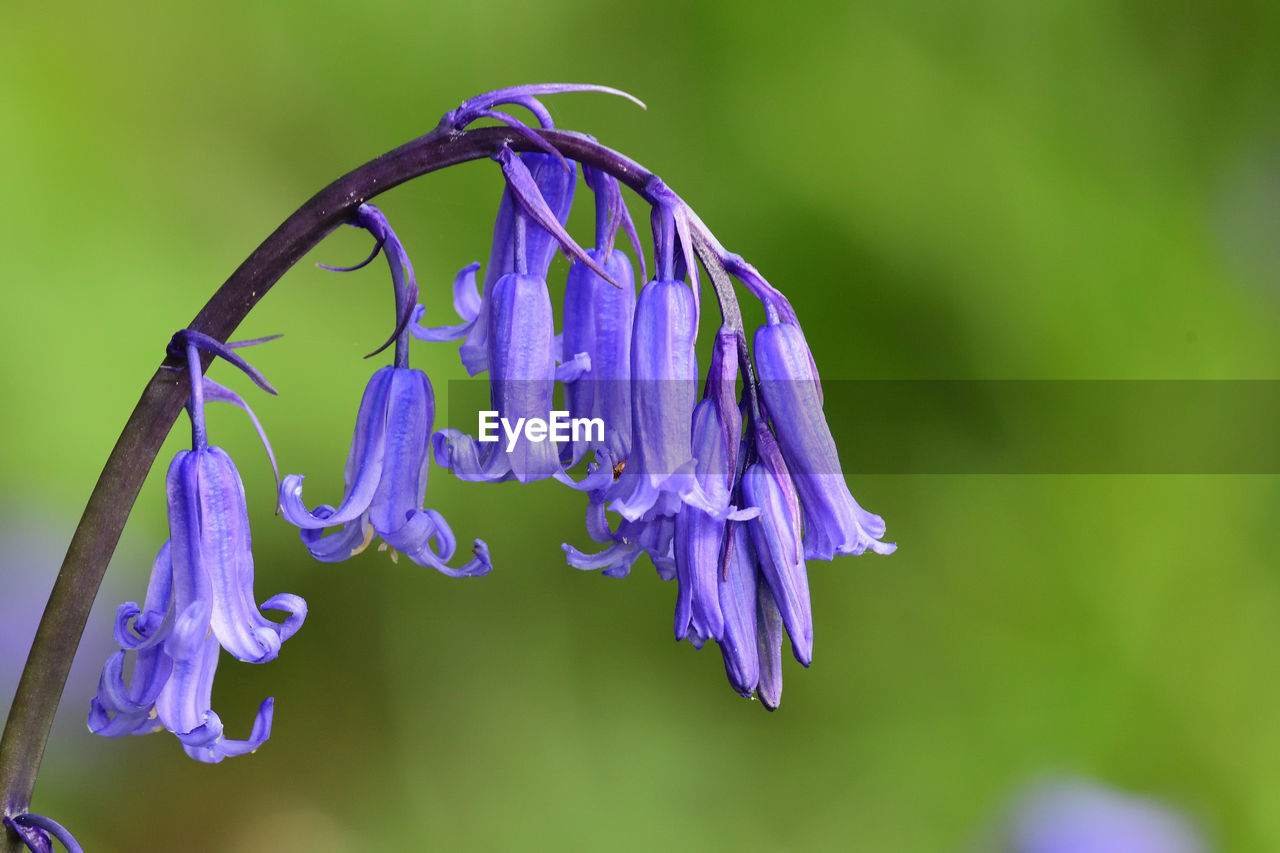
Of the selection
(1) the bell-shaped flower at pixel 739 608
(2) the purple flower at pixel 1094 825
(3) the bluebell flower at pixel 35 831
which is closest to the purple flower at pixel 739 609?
(1) the bell-shaped flower at pixel 739 608

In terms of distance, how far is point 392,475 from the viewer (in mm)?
465

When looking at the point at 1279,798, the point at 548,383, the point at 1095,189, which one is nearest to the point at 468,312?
the point at 548,383

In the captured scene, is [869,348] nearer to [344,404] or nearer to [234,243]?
[344,404]

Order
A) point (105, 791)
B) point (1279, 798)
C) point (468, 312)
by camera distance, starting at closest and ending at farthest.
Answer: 1. point (468, 312)
2. point (105, 791)
3. point (1279, 798)

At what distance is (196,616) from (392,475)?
0.34ft

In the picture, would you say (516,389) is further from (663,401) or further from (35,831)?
(35,831)

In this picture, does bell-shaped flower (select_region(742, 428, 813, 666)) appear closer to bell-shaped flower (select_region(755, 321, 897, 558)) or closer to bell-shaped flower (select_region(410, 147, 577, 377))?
bell-shaped flower (select_region(755, 321, 897, 558))

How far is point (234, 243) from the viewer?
103cm

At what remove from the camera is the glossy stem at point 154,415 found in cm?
41

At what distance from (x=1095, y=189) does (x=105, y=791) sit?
3.91 ft

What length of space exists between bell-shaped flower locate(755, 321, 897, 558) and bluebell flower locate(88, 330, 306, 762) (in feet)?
0.69

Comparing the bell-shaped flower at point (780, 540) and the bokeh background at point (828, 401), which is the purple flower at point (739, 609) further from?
the bokeh background at point (828, 401)

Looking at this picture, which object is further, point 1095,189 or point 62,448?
point 1095,189

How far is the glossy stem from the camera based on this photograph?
0.41 meters
